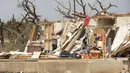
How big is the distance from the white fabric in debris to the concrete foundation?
95.3 inches

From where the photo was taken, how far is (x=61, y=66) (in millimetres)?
10000

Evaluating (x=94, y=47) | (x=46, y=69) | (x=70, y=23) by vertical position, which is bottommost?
(x=46, y=69)

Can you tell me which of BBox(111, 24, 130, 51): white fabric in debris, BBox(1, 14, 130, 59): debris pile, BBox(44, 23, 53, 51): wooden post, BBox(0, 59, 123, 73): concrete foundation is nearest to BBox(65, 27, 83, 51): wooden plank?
BBox(1, 14, 130, 59): debris pile

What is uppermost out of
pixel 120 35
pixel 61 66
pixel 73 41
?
pixel 120 35

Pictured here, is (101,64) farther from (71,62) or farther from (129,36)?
(129,36)

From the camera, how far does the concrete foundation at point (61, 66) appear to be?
9.70 m

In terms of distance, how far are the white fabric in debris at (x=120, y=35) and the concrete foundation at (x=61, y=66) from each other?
242 centimetres

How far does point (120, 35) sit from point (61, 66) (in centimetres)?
384

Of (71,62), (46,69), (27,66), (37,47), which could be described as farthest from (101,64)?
(37,47)

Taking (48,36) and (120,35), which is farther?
(48,36)

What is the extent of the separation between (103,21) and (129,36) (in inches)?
99.8

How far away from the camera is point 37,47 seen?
1344 centimetres

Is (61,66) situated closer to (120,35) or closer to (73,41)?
(73,41)

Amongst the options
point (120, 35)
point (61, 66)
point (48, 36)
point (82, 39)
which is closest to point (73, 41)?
point (82, 39)
